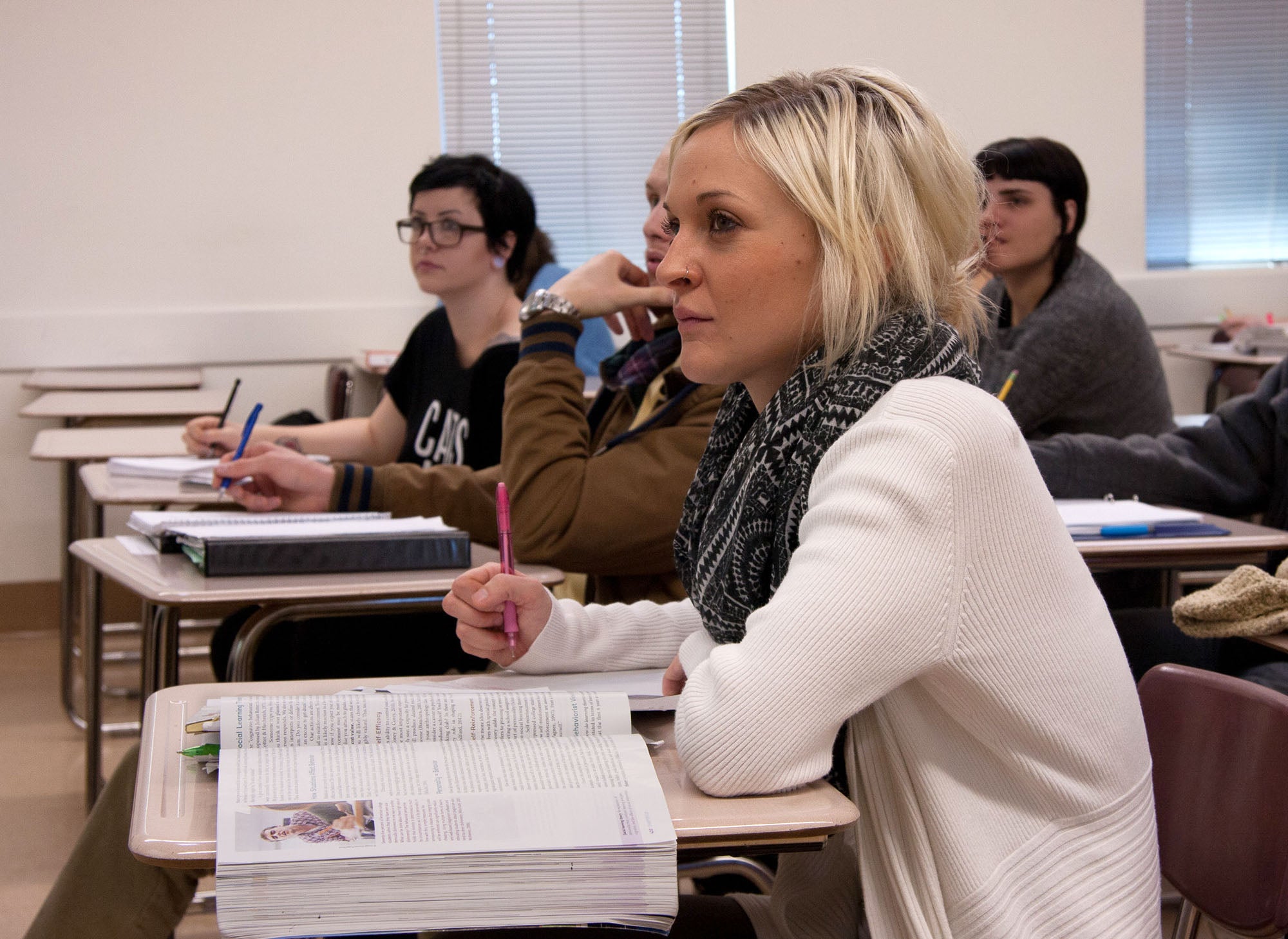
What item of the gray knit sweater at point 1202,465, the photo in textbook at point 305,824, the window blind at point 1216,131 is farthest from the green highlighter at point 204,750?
the window blind at point 1216,131

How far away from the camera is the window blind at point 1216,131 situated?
5098mm

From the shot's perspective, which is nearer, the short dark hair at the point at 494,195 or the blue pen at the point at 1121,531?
the blue pen at the point at 1121,531

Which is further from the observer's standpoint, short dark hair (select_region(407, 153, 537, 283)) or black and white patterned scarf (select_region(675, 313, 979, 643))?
short dark hair (select_region(407, 153, 537, 283))

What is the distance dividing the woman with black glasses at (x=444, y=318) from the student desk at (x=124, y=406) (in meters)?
0.97

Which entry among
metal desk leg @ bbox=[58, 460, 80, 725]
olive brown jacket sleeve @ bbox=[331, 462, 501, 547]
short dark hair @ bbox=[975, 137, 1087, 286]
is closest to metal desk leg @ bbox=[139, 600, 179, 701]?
olive brown jacket sleeve @ bbox=[331, 462, 501, 547]

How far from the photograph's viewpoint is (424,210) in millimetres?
2756

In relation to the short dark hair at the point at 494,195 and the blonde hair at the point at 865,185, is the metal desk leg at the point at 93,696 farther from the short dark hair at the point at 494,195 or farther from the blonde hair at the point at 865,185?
the blonde hair at the point at 865,185

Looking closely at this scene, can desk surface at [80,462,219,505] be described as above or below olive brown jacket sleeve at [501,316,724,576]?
below

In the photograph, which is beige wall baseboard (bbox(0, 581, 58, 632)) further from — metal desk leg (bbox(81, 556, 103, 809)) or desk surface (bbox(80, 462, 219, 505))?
desk surface (bbox(80, 462, 219, 505))

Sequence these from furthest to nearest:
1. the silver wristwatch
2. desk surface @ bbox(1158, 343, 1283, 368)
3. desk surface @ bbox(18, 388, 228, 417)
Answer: desk surface @ bbox(1158, 343, 1283, 368), desk surface @ bbox(18, 388, 228, 417), the silver wristwatch

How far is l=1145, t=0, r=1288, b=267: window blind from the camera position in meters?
5.10

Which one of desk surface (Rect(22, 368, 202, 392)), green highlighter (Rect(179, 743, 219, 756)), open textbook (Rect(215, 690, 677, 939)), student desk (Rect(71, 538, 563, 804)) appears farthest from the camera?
desk surface (Rect(22, 368, 202, 392))

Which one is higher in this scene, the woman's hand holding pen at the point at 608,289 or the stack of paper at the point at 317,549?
the woman's hand holding pen at the point at 608,289

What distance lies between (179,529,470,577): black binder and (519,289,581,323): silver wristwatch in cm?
39
